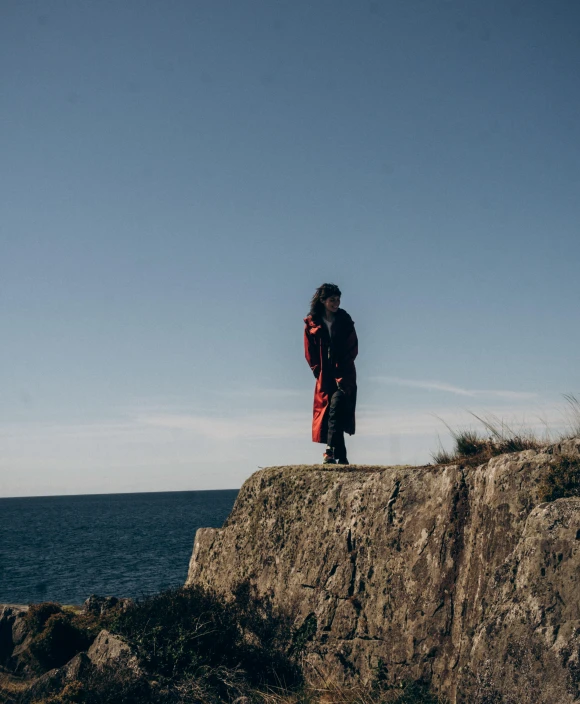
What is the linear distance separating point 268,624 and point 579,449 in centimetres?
435

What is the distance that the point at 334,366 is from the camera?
31.4 feet

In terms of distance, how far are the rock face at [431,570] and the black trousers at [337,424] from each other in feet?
2.59

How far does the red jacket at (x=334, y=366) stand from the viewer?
9453mm

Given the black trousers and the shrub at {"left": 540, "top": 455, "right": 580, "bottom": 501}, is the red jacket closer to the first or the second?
the black trousers

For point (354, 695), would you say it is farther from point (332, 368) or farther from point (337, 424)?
point (332, 368)

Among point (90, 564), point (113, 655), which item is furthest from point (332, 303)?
point (90, 564)

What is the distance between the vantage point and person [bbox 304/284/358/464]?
30.5 ft

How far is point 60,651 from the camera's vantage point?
970cm

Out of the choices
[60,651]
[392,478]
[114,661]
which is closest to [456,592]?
[392,478]

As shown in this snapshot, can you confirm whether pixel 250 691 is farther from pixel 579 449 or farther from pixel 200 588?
pixel 579 449

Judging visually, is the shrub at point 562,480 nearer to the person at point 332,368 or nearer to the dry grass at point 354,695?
the dry grass at point 354,695

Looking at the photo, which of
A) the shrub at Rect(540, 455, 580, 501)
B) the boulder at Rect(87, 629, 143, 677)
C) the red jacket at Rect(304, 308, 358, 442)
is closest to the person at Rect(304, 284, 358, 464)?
the red jacket at Rect(304, 308, 358, 442)

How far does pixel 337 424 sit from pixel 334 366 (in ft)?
3.01

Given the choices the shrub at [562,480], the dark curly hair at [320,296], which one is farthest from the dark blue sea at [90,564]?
the shrub at [562,480]
